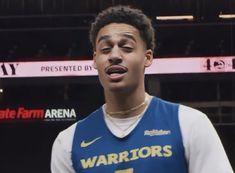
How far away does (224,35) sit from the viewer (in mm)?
9078

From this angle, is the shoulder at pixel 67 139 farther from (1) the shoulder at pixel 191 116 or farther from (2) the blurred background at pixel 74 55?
(2) the blurred background at pixel 74 55

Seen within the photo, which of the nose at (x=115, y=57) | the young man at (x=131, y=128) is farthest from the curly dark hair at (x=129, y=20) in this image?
the nose at (x=115, y=57)

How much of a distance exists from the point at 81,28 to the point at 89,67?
0.60 meters

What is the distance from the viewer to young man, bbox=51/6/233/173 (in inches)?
84.0

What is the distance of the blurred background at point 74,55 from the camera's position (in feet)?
29.5

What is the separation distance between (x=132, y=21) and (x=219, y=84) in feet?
22.6

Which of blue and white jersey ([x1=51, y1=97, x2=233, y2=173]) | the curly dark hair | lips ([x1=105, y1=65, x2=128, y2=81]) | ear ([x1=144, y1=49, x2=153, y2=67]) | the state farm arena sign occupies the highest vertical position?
the state farm arena sign

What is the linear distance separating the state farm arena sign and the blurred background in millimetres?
14

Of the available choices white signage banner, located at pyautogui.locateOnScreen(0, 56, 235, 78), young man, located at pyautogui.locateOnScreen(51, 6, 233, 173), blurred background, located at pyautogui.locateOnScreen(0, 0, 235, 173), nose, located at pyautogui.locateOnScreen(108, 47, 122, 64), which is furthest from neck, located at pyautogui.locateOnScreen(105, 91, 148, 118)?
white signage banner, located at pyautogui.locateOnScreen(0, 56, 235, 78)

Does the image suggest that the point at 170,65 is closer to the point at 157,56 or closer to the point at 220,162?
the point at 157,56

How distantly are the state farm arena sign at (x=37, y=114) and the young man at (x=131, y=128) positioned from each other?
6.67m

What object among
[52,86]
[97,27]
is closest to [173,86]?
[52,86]

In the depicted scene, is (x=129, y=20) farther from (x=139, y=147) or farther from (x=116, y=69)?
(x=139, y=147)

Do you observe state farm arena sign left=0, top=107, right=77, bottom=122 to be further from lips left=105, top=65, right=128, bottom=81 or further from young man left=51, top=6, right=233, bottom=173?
lips left=105, top=65, right=128, bottom=81
